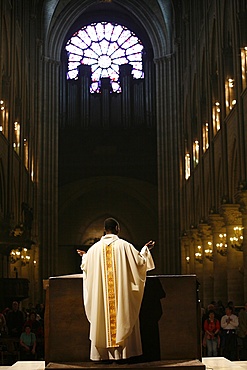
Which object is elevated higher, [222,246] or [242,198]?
[242,198]

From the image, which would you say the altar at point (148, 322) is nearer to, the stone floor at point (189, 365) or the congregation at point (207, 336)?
the stone floor at point (189, 365)

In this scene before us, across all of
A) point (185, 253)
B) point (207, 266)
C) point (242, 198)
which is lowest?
point (207, 266)

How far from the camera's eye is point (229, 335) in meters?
15.7

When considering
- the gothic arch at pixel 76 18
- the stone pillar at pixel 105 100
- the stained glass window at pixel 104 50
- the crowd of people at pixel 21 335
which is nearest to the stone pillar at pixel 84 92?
the stained glass window at pixel 104 50

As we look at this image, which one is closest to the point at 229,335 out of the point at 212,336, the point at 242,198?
the point at 212,336

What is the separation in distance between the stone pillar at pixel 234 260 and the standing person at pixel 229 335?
7.51 metres

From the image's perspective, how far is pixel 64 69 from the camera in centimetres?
4684

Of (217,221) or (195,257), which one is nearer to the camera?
(217,221)

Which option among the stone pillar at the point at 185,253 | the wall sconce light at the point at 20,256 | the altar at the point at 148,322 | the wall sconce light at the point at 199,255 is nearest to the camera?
the altar at the point at 148,322

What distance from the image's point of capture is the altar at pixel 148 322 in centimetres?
834

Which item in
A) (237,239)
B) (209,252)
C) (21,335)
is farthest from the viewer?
(209,252)

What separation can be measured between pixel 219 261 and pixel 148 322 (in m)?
18.5

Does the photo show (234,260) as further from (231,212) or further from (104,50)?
(104,50)

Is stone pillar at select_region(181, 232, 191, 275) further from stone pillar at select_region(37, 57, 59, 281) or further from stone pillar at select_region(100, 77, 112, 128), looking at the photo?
stone pillar at select_region(100, 77, 112, 128)
